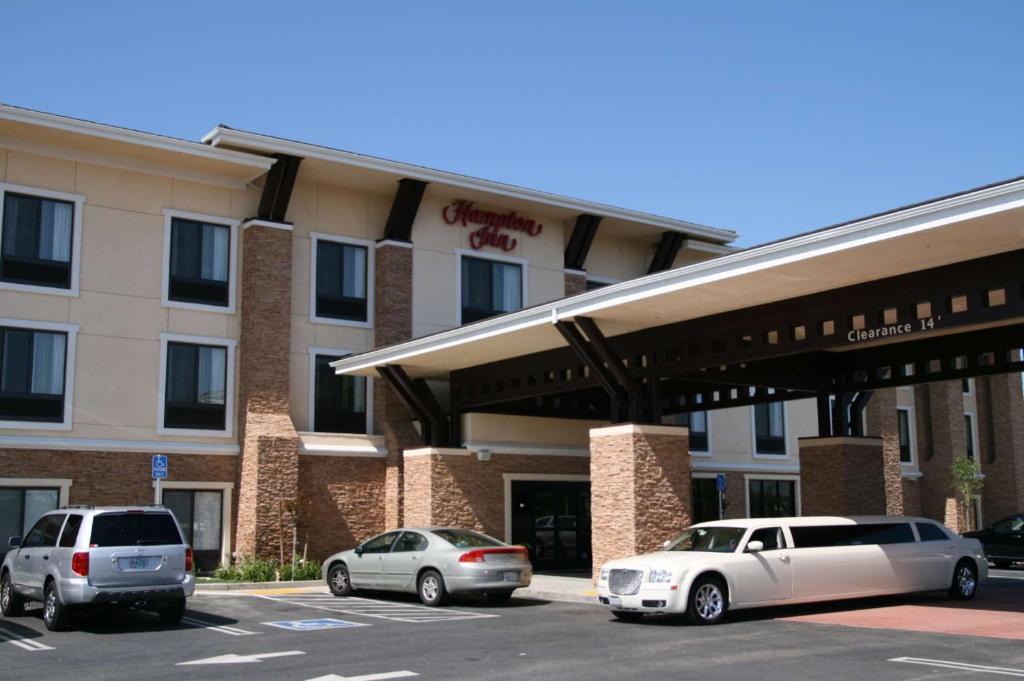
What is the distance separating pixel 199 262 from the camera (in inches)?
1068

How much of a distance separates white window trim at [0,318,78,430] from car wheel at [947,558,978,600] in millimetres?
19124

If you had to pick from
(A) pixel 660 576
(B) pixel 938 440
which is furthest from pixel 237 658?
(B) pixel 938 440

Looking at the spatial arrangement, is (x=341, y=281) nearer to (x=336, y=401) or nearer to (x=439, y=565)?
(x=336, y=401)

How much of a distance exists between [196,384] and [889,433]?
78.5 feet

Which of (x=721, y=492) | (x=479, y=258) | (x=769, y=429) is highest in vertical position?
(x=479, y=258)

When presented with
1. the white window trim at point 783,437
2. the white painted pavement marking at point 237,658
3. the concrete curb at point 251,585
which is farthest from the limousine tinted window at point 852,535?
the white window trim at point 783,437

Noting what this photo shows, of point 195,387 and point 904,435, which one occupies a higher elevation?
point 195,387

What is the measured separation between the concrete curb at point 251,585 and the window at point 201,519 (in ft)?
9.06

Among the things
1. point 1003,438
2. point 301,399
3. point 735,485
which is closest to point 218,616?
point 301,399

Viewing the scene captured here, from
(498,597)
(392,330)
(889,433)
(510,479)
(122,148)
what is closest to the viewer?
(498,597)

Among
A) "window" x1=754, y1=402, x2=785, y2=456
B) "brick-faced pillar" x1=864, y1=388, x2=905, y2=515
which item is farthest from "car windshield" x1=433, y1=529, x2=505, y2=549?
"brick-faced pillar" x1=864, y1=388, x2=905, y2=515

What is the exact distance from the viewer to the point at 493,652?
12.9 metres

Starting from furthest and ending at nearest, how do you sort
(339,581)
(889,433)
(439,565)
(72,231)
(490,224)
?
(889,433)
(490,224)
(72,231)
(339,581)
(439,565)

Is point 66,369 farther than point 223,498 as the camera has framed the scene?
No
